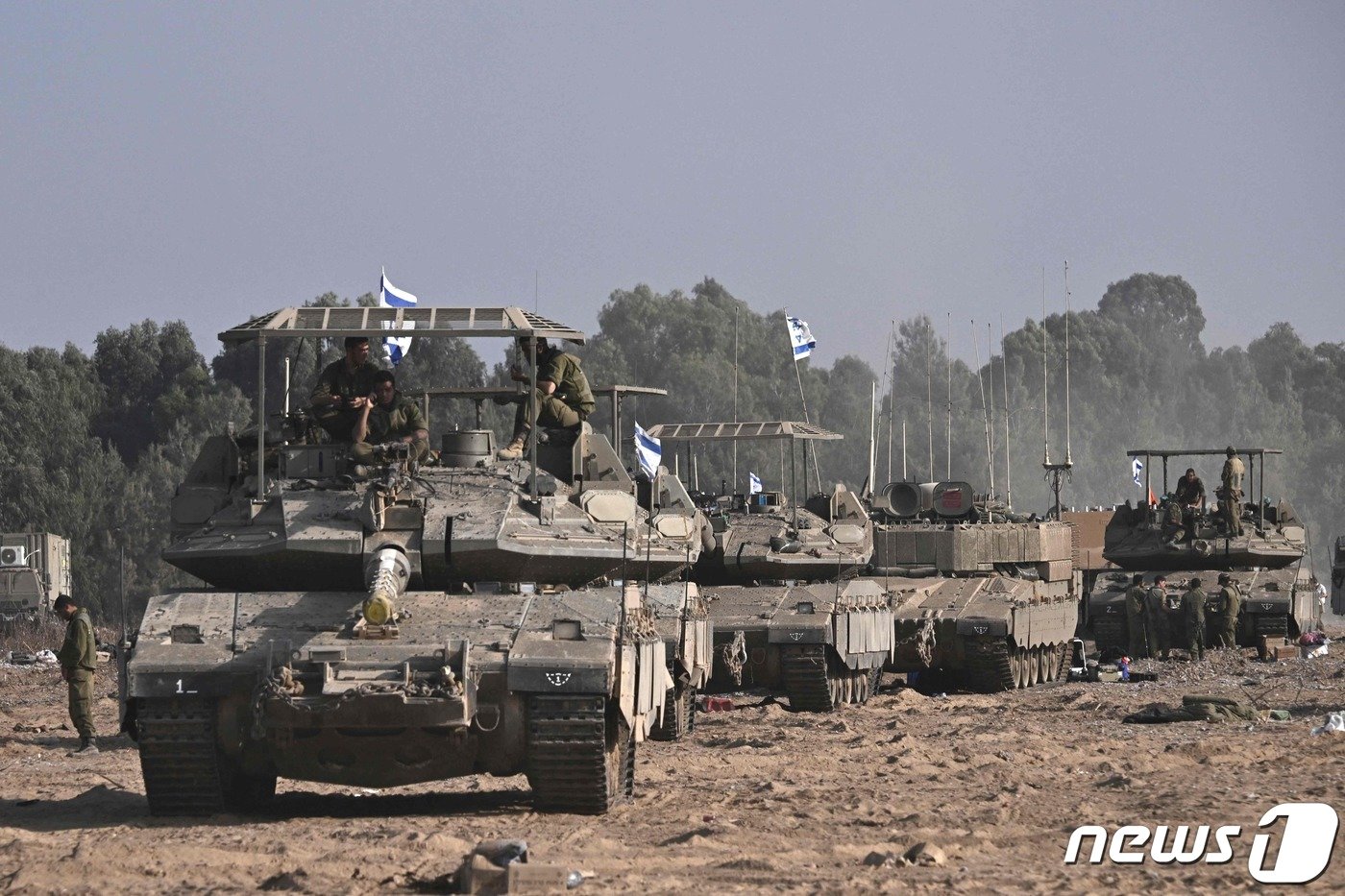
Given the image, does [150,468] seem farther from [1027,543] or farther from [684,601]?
[684,601]

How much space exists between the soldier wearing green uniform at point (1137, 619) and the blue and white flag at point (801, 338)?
8.03 m

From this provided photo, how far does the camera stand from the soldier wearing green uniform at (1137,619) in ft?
96.6

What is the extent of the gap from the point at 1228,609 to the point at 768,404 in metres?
44.0

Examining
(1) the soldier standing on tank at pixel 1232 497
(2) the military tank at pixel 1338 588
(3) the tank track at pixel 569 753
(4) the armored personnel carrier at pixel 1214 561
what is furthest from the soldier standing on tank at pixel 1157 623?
(3) the tank track at pixel 569 753

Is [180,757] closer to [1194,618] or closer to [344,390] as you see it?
[344,390]

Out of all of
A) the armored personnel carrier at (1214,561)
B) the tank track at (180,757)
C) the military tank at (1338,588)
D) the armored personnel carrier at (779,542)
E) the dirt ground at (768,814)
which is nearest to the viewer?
the dirt ground at (768,814)

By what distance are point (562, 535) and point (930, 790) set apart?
2.79 m

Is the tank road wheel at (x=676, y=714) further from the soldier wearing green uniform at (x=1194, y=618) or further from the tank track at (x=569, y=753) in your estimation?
the soldier wearing green uniform at (x=1194, y=618)

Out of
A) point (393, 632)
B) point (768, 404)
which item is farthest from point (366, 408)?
point (768, 404)

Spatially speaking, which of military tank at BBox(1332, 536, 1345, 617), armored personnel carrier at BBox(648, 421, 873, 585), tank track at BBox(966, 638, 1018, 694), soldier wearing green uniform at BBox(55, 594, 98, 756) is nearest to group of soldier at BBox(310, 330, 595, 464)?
soldier wearing green uniform at BBox(55, 594, 98, 756)

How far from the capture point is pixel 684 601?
16.0m

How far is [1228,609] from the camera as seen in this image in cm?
2925

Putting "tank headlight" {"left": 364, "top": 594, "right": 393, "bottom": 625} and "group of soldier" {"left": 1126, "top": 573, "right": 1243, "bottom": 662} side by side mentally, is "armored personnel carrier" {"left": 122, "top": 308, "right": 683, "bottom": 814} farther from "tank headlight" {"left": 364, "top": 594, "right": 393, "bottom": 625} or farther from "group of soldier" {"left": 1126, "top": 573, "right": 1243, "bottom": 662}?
"group of soldier" {"left": 1126, "top": 573, "right": 1243, "bottom": 662}

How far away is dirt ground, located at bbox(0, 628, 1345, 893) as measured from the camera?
32.9ft
